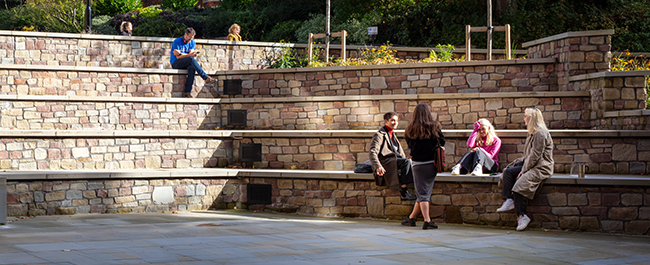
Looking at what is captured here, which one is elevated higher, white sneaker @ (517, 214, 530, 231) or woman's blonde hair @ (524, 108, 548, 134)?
woman's blonde hair @ (524, 108, 548, 134)

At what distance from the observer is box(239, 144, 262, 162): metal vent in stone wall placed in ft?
39.7

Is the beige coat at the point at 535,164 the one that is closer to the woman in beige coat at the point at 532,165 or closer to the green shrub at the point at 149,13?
the woman in beige coat at the point at 532,165

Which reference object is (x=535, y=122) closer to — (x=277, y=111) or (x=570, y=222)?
(x=570, y=222)

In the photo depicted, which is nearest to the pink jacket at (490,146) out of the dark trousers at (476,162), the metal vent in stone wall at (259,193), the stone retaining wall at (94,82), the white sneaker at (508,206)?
the dark trousers at (476,162)

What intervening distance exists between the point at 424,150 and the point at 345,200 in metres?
2.02

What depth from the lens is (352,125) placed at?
41.5ft

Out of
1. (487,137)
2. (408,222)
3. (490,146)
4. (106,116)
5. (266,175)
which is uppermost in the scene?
(106,116)

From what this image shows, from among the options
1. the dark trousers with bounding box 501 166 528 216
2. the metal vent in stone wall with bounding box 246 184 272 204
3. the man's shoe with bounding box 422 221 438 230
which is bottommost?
the man's shoe with bounding box 422 221 438 230

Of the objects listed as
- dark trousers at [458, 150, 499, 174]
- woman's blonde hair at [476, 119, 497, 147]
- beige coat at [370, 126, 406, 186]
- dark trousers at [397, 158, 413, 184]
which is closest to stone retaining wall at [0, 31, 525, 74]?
woman's blonde hair at [476, 119, 497, 147]

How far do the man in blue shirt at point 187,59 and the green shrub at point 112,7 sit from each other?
52.6 feet

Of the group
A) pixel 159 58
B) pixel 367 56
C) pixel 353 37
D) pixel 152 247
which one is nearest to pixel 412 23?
pixel 353 37

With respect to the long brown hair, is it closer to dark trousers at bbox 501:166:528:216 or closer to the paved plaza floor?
dark trousers at bbox 501:166:528:216

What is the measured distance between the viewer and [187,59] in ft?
45.5

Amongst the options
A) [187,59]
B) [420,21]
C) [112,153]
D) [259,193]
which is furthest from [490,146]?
[420,21]
